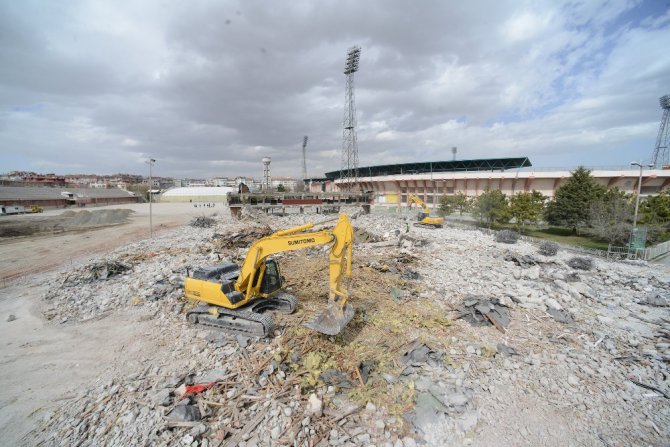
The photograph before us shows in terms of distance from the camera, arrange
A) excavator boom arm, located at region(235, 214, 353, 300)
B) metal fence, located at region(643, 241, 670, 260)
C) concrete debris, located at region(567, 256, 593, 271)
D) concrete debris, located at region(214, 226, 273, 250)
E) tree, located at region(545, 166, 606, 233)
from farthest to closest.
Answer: tree, located at region(545, 166, 606, 233), metal fence, located at region(643, 241, 670, 260), concrete debris, located at region(214, 226, 273, 250), concrete debris, located at region(567, 256, 593, 271), excavator boom arm, located at region(235, 214, 353, 300)

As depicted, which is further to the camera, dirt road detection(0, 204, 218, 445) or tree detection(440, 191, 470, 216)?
tree detection(440, 191, 470, 216)

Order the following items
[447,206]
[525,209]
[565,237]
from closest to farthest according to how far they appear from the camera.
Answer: [525,209] < [565,237] < [447,206]

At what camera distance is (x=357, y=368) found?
21.1ft

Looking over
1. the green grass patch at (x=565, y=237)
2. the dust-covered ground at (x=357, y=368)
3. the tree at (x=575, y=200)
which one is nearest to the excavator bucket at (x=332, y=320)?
the dust-covered ground at (x=357, y=368)

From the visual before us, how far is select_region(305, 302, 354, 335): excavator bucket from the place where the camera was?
22.4 ft

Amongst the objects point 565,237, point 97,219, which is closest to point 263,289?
point 565,237

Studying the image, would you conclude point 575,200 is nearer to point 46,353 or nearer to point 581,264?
point 581,264

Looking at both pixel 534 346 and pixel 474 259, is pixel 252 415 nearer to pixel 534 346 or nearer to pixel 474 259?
pixel 534 346

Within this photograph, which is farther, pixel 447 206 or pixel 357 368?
pixel 447 206

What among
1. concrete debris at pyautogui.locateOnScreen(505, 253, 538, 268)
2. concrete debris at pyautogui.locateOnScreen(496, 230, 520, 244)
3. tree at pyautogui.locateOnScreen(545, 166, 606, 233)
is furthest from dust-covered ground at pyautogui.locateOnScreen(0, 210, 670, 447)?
tree at pyautogui.locateOnScreen(545, 166, 606, 233)

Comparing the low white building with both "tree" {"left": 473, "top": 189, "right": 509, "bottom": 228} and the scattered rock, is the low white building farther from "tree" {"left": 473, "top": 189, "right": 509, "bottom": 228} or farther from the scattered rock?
the scattered rock

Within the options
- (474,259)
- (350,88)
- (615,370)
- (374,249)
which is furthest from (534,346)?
(350,88)

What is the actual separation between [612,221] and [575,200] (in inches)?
306

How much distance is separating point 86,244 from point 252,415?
23.8 m
